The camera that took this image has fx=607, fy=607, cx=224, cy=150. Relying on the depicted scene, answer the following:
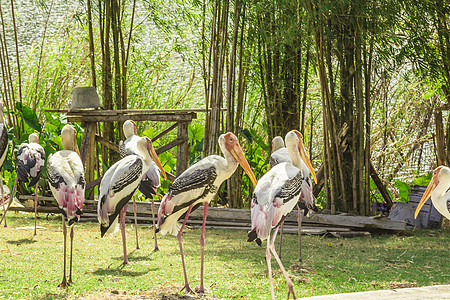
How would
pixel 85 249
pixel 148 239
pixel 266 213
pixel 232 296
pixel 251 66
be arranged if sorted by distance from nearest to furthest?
pixel 266 213 → pixel 232 296 → pixel 85 249 → pixel 148 239 → pixel 251 66

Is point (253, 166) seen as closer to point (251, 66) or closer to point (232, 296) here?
point (251, 66)

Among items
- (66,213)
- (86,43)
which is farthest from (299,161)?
(86,43)

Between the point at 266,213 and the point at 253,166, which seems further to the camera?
the point at 253,166

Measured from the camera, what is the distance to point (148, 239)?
6.39 meters

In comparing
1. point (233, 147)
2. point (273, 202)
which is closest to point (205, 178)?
point (233, 147)

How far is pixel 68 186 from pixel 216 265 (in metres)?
1.47

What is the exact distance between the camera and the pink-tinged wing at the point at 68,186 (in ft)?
13.5

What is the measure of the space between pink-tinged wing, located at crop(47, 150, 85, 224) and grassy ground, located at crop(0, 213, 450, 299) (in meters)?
0.52

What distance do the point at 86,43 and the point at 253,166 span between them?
4128 mm

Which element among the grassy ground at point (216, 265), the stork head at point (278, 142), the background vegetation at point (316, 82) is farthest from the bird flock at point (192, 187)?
the background vegetation at point (316, 82)

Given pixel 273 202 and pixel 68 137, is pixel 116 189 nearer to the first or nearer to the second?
pixel 68 137

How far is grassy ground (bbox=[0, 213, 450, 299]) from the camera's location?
409 centimetres

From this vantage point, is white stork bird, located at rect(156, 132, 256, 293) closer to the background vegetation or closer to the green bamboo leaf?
the background vegetation

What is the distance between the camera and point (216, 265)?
4965mm
